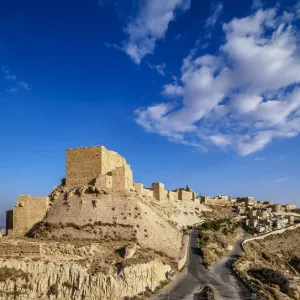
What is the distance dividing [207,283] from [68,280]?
10214 mm

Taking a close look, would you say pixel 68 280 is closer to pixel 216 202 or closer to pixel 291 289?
pixel 291 289

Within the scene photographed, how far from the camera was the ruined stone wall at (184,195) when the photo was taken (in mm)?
58306

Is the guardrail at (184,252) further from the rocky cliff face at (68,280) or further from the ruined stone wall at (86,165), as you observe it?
the ruined stone wall at (86,165)

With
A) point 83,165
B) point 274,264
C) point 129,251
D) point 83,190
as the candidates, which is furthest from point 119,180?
point 274,264

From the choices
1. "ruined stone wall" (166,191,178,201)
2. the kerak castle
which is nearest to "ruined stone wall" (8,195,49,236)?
the kerak castle

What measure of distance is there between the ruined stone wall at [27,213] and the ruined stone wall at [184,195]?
29.4m

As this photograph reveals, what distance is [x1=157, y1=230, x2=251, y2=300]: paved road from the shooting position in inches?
912

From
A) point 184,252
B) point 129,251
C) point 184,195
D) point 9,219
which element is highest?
point 184,195

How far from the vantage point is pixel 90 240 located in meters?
29.2

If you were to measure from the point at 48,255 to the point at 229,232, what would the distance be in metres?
26.3

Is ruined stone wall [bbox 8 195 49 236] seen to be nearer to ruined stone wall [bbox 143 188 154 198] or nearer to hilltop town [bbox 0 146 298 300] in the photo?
hilltop town [bbox 0 146 298 300]

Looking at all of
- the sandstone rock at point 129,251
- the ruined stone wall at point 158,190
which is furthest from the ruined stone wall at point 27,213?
the ruined stone wall at point 158,190

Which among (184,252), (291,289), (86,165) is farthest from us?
(86,165)

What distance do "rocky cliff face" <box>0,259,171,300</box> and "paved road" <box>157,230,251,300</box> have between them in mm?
2174
